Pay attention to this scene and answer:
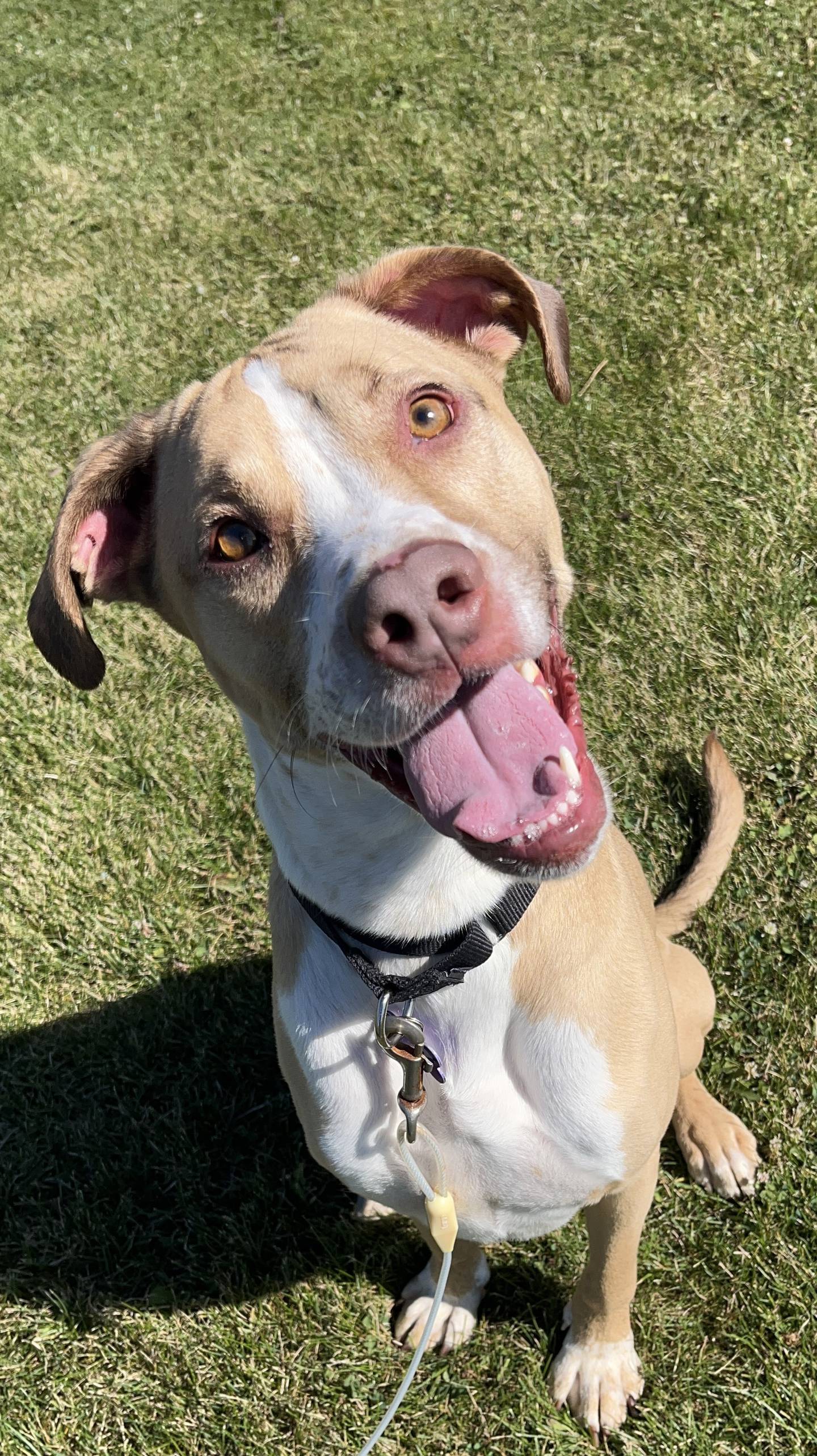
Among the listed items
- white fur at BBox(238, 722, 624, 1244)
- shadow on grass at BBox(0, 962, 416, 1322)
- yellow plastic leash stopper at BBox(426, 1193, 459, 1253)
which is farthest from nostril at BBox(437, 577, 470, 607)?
shadow on grass at BBox(0, 962, 416, 1322)

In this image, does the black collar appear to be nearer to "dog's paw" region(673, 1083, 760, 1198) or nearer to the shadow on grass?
"dog's paw" region(673, 1083, 760, 1198)

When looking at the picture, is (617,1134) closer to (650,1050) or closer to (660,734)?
(650,1050)

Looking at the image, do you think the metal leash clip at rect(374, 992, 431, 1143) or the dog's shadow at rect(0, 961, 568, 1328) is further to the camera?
the dog's shadow at rect(0, 961, 568, 1328)

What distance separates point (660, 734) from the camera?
4.63 metres

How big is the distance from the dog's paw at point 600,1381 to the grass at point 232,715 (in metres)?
0.09

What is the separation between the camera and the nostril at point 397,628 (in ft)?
6.31

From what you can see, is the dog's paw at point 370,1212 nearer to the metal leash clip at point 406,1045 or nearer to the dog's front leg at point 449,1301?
the dog's front leg at point 449,1301

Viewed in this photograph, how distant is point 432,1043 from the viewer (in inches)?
104

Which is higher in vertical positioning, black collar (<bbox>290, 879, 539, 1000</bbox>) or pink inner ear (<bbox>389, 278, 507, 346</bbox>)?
pink inner ear (<bbox>389, 278, 507, 346</bbox>)

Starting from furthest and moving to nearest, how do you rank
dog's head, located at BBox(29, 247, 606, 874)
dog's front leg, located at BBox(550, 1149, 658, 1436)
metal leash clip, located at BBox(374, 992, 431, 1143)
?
dog's front leg, located at BBox(550, 1149, 658, 1436) < metal leash clip, located at BBox(374, 992, 431, 1143) < dog's head, located at BBox(29, 247, 606, 874)

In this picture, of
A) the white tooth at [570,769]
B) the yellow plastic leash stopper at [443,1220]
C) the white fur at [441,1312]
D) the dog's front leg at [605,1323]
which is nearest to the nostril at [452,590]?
the white tooth at [570,769]

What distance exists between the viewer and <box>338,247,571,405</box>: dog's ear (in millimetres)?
2678

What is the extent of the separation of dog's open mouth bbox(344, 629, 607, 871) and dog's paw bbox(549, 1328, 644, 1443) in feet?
7.02

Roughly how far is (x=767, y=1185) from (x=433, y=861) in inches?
87.5
